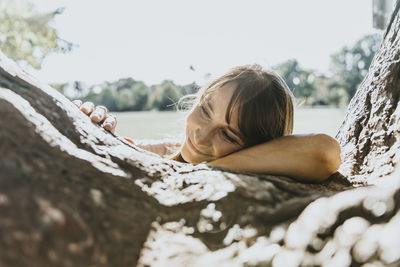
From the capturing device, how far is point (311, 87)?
A: 72875mm

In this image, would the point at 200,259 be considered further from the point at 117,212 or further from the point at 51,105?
the point at 51,105

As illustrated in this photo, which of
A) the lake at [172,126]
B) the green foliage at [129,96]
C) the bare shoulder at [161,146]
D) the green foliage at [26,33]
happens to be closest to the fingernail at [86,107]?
the lake at [172,126]

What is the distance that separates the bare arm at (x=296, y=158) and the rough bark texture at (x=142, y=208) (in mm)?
274

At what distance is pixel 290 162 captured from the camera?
2.01 m

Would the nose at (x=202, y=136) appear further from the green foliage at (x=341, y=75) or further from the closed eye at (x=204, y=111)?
the green foliage at (x=341, y=75)

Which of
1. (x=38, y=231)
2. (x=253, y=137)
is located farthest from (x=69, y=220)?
(x=253, y=137)

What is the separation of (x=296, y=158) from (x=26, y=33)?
102ft

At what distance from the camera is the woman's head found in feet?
8.18

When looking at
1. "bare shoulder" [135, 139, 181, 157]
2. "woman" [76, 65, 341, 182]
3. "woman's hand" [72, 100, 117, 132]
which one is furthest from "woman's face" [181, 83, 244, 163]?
"bare shoulder" [135, 139, 181, 157]

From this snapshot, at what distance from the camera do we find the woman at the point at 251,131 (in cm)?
203

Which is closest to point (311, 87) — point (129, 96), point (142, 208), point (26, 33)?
point (129, 96)

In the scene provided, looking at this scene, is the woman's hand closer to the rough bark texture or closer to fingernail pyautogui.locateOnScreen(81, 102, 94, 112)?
fingernail pyautogui.locateOnScreen(81, 102, 94, 112)

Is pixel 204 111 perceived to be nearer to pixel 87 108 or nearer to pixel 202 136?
pixel 202 136

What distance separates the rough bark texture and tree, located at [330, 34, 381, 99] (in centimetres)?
7486
